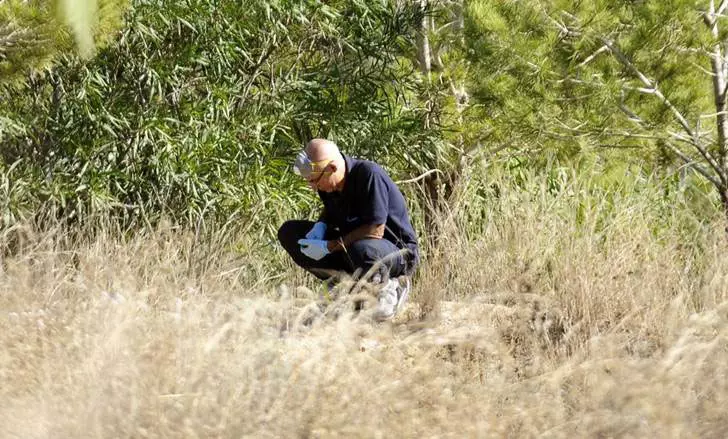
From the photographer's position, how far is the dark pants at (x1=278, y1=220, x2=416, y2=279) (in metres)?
5.40

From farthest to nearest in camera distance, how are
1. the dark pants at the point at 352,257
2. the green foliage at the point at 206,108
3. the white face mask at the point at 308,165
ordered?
the green foliage at the point at 206,108 < the white face mask at the point at 308,165 < the dark pants at the point at 352,257

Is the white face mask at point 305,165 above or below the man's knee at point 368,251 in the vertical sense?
above

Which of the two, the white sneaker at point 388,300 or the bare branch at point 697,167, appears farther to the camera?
the bare branch at point 697,167

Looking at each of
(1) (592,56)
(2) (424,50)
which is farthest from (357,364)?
(2) (424,50)

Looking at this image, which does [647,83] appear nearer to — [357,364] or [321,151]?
[321,151]

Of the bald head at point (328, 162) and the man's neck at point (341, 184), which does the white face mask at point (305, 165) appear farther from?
the man's neck at point (341, 184)

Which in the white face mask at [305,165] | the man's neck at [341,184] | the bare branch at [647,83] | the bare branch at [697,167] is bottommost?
the bare branch at [697,167]

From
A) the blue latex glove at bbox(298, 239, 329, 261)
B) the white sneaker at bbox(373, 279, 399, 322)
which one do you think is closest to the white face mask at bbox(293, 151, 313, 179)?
the blue latex glove at bbox(298, 239, 329, 261)

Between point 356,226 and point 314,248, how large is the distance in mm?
237

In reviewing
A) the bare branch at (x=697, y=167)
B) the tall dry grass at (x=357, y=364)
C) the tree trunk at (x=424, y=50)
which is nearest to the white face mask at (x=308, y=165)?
the tall dry grass at (x=357, y=364)

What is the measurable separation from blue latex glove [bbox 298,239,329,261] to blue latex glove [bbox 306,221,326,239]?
0.10 m

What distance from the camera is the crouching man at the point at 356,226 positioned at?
544 centimetres

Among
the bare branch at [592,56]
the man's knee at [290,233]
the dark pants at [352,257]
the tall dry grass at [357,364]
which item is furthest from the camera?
the bare branch at [592,56]

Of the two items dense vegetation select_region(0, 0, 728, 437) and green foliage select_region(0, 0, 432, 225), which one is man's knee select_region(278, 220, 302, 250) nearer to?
dense vegetation select_region(0, 0, 728, 437)
